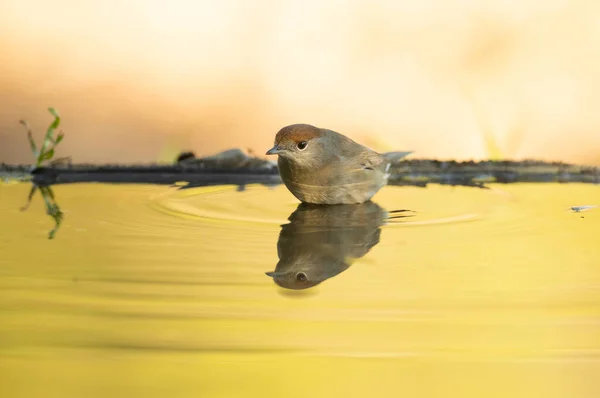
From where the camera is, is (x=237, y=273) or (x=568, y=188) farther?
(x=568, y=188)

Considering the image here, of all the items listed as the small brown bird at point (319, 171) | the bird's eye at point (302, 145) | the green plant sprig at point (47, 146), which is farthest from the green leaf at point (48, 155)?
the bird's eye at point (302, 145)

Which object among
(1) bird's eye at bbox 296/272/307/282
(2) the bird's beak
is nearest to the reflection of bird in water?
(1) bird's eye at bbox 296/272/307/282

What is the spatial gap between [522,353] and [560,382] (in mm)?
129

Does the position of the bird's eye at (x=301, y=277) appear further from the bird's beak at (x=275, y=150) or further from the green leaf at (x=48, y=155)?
the green leaf at (x=48, y=155)

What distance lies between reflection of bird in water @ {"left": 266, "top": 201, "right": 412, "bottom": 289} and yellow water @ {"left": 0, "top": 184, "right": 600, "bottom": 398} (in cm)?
1

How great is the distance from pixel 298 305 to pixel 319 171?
1.83 metres

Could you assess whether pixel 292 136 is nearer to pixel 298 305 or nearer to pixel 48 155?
pixel 48 155

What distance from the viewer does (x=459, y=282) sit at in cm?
205

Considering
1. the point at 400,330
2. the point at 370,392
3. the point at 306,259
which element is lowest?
the point at 370,392

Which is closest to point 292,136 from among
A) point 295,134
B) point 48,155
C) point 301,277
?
point 295,134

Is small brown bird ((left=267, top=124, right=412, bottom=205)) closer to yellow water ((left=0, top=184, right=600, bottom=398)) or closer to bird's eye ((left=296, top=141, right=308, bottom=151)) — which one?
bird's eye ((left=296, top=141, right=308, bottom=151))

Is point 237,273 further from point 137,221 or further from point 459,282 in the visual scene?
point 137,221

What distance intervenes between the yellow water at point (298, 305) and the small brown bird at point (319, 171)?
490mm

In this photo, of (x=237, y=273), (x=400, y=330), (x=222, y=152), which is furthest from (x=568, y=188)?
(x=400, y=330)
